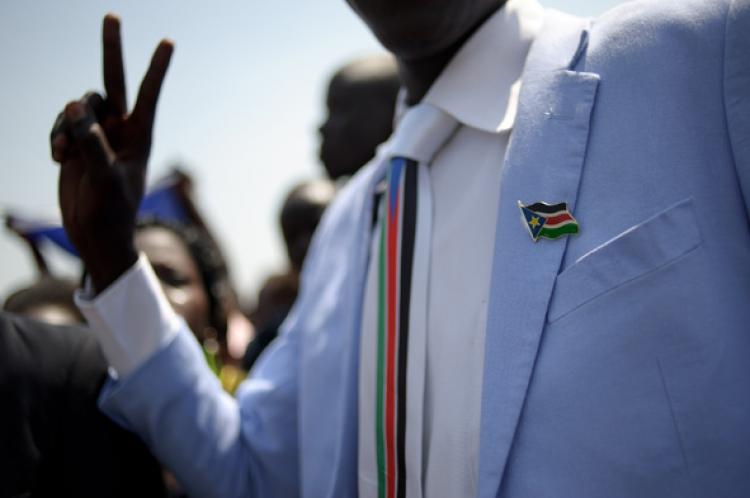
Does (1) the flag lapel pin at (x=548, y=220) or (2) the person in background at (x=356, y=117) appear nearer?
(1) the flag lapel pin at (x=548, y=220)

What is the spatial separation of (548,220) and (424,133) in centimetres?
45

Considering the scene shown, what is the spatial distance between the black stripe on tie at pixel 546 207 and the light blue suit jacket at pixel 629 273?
0.01m

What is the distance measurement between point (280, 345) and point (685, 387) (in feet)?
3.78

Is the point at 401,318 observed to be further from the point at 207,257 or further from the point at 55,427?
the point at 207,257

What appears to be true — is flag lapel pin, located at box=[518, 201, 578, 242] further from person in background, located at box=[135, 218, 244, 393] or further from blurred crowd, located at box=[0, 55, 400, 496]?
person in background, located at box=[135, 218, 244, 393]

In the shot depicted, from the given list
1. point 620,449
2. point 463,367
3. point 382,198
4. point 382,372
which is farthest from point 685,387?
point 382,198

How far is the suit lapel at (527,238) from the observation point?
4.40ft

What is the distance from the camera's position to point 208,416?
193cm

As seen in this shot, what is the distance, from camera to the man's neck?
1.76 m

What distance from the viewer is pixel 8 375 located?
1.67 m

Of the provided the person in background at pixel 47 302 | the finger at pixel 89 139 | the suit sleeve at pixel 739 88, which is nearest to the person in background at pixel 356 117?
the person in background at pixel 47 302

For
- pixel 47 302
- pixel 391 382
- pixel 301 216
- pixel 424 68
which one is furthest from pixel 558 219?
pixel 301 216

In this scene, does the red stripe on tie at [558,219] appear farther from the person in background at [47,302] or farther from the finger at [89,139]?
the person in background at [47,302]

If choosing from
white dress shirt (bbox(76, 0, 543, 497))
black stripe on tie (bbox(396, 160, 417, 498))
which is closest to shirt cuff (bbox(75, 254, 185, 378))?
white dress shirt (bbox(76, 0, 543, 497))
